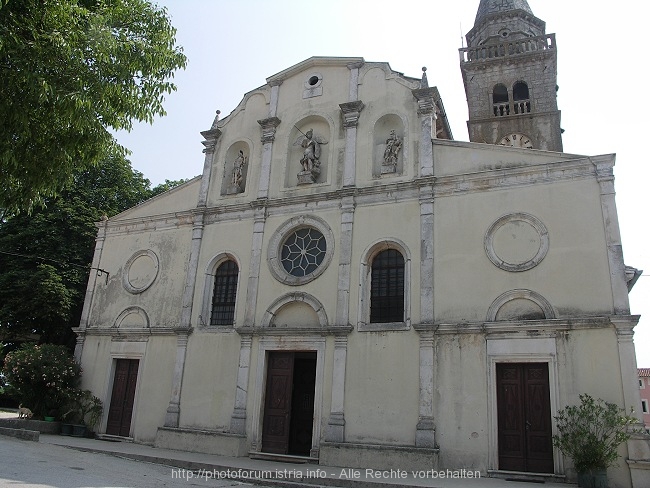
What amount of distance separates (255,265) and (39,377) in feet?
25.3

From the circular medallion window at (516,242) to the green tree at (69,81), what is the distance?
8659mm

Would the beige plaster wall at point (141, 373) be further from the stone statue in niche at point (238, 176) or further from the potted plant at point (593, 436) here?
the potted plant at point (593, 436)

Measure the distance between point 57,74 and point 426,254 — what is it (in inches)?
380

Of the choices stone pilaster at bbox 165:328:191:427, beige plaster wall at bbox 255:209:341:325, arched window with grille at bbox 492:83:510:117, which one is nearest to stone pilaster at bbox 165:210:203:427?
stone pilaster at bbox 165:328:191:427

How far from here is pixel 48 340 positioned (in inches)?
962

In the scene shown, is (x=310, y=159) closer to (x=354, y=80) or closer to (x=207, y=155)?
(x=354, y=80)

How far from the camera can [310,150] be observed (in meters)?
17.5

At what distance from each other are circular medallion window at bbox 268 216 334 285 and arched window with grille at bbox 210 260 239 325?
5.47ft

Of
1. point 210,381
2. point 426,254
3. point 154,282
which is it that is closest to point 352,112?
point 426,254

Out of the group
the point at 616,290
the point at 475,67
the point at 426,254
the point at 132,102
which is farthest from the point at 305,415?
the point at 475,67

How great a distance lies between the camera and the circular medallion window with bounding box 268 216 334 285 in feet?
53.0

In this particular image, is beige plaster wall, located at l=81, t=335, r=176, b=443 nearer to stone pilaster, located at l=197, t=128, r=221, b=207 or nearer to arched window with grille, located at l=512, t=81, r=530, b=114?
stone pilaster, located at l=197, t=128, r=221, b=207

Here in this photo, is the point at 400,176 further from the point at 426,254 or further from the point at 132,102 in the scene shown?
the point at 132,102

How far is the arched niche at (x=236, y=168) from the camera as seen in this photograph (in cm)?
1867
